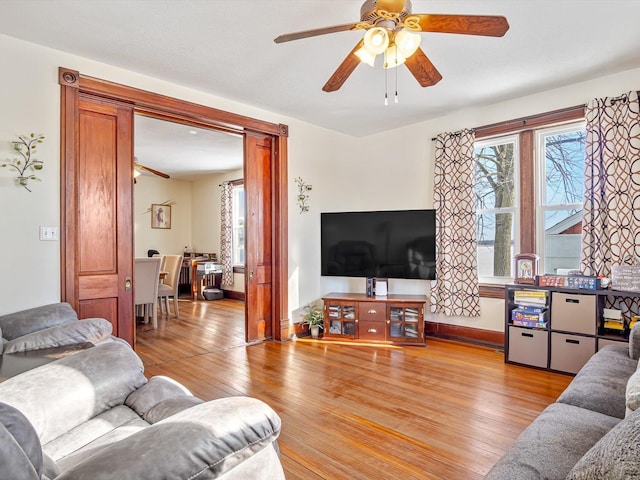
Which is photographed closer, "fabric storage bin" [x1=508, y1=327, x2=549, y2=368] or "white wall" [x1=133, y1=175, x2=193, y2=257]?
"fabric storage bin" [x1=508, y1=327, x2=549, y2=368]

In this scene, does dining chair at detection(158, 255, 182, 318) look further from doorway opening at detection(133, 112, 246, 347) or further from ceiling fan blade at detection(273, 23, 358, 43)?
ceiling fan blade at detection(273, 23, 358, 43)

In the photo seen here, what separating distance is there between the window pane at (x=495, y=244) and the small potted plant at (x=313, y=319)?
6.60 ft

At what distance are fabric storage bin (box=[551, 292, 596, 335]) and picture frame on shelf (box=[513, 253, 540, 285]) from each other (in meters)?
0.32

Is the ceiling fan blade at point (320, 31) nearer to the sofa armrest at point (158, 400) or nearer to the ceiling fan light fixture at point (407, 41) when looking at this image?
the ceiling fan light fixture at point (407, 41)

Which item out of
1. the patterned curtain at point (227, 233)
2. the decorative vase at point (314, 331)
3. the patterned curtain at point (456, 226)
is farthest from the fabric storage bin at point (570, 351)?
the patterned curtain at point (227, 233)

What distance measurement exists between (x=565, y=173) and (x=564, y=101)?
2.35ft

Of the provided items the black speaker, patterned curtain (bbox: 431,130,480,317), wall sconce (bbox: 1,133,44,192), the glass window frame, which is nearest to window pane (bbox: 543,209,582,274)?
the glass window frame

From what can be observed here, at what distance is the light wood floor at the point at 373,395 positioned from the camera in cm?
199

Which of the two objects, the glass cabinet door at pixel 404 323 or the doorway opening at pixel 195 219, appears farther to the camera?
the doorway opening at pixel 195 219

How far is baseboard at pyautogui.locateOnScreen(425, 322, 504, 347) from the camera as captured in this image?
4086 mm

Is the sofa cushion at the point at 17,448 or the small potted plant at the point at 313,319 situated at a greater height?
the sofa cushion at the point at 17,448

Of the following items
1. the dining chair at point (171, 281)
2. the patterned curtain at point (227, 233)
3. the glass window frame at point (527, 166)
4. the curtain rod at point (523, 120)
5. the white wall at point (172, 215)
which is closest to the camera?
the curtain rod at point (523, 120)

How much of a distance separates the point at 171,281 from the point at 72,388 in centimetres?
486

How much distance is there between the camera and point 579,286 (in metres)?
3.21
